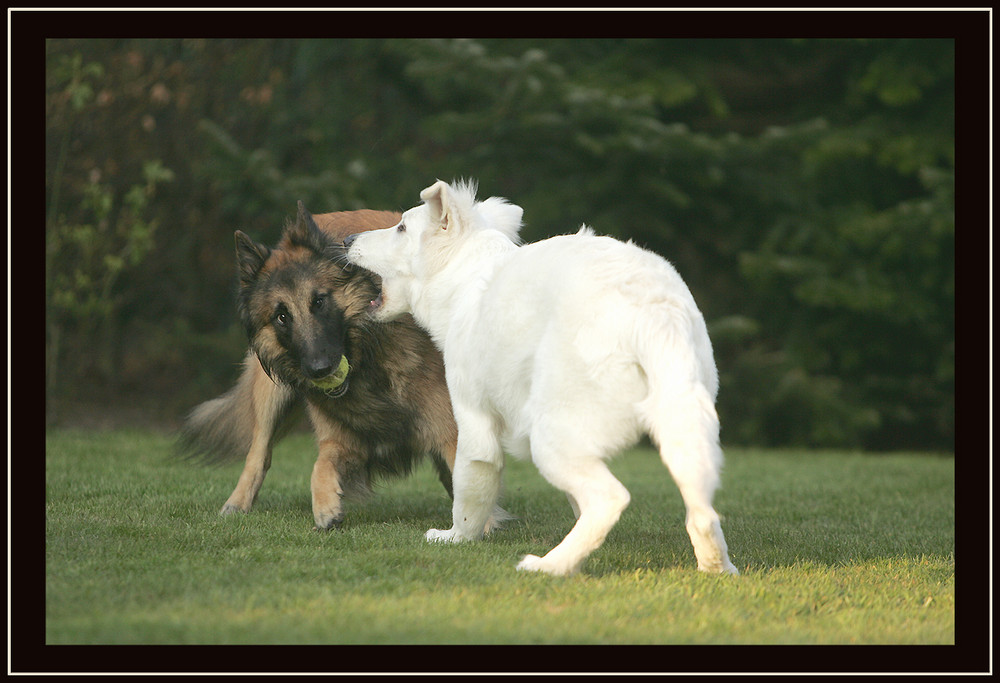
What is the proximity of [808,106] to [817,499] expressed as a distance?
8.09 m

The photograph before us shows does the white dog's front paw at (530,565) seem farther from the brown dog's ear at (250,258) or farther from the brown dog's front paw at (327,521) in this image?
the brown dog's ear at (250,258)

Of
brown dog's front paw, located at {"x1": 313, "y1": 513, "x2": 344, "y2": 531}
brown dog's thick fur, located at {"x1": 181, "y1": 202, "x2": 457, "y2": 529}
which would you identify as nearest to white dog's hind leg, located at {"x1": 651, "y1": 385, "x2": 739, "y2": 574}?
brown dog's thick fur, located at {"x1": 181, "y1": 202, "x2": 457, "y2": 529}

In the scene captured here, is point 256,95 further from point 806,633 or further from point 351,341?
point 806,633

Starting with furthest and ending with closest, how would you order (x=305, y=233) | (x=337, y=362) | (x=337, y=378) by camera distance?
(x=305, y=233), (x=337, y=378), (x=337, y=362)

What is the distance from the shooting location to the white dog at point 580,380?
4.01m

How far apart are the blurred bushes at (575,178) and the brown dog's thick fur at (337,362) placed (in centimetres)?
629

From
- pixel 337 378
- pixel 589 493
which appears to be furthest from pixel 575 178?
pixel 589 493

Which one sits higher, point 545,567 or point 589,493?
point 589,493

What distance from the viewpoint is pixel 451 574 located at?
4457mm

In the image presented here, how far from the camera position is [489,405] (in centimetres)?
489

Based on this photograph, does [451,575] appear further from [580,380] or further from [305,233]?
[305,233]

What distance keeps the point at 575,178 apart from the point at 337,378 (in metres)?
7.84

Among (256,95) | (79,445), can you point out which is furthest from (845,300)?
(79,445)

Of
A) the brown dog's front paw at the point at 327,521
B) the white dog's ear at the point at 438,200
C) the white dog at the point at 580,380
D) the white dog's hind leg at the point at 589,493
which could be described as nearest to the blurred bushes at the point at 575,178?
the white dog's ear at the point at 438,200
